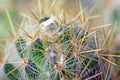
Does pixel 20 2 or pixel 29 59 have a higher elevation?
pixel 20 2

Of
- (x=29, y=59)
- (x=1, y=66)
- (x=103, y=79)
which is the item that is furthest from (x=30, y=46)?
(x=103, y=79)

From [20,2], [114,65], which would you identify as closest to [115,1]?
[20,2]

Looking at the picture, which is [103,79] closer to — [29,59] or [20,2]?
[29,59]

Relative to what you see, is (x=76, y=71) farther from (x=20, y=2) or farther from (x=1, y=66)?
(x=20, y=2)

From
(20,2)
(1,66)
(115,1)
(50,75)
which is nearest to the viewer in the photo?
(50,75)

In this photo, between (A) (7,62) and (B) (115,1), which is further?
(B) (115,1)

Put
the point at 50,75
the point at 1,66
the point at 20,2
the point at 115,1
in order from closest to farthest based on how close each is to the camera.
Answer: the point at 50,75 → the point at 1,66 → the point at 115,1 → the point at 20,2

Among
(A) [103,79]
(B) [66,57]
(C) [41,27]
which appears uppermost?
(C) [41,27]
